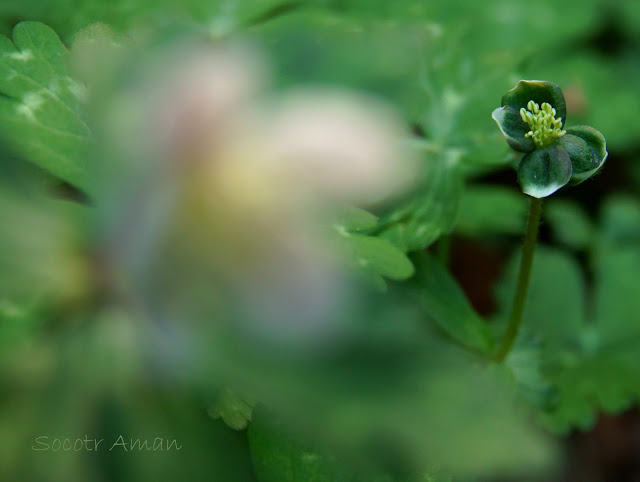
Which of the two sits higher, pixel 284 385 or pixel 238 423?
pixel 284 385

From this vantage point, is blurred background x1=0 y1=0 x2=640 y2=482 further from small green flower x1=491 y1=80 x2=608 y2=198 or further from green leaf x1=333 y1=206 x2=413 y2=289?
small green flower x1=491 y1=80 x2=608 y2=198

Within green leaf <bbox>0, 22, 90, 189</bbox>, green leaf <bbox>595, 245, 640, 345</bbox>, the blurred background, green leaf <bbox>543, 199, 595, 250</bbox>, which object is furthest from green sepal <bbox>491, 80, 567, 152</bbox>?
green leaf <bbox>543, 199, 595, 250</bbox>

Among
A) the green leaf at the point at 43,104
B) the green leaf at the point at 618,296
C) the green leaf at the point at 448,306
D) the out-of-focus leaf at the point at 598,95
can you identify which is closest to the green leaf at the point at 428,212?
the green leaf at the point at 448,306

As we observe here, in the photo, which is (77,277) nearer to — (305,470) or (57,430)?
(57,430)

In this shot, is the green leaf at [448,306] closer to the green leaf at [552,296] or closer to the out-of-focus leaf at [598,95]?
the green leaf at [552,296]

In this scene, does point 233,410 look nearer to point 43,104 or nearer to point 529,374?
point 43,104

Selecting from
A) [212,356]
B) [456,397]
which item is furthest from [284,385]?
[456,397]

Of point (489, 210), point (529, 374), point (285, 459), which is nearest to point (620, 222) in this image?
point (489, 210)
